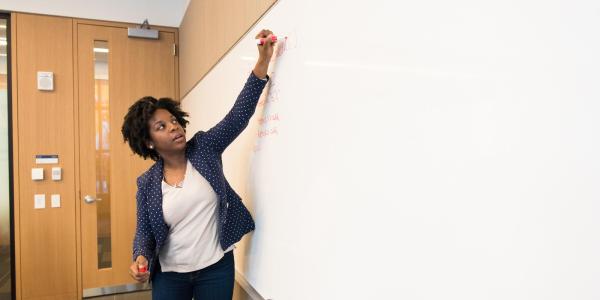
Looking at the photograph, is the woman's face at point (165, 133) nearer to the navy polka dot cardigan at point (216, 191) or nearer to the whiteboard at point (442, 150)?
the navy polka dot cardigan at point (216, 191)

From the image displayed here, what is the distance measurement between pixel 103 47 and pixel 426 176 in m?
3.34

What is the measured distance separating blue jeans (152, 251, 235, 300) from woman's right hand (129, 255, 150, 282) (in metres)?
0.09

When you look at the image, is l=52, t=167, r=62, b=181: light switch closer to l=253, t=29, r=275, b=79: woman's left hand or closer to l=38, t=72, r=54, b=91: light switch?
l=38, t=72, r=54, b=91: light switch

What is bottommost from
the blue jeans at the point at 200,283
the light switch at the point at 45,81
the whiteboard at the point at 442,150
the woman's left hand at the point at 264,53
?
the blue jeans at the point at 200,283

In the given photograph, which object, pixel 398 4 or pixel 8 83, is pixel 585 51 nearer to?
pixel 398 4

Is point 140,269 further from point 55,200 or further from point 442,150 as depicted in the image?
point 55,200

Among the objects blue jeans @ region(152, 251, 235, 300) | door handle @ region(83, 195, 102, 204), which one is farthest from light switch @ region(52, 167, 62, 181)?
blue jeans @ region(152, 251, 235, 300)

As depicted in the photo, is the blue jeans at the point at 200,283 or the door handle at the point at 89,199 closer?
the blue jeans at the point at 200,283

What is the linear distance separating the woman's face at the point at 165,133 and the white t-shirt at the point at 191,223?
0.30ft

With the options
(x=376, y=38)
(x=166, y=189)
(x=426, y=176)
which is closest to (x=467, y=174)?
(x=426, y=176)

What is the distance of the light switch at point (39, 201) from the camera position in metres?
3.01

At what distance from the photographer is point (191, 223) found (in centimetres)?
139

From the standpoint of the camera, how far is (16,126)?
2.96m

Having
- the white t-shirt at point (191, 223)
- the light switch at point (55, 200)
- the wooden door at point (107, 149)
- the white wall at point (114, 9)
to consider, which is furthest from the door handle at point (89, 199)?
the white t-shirt at point (191, 223)
